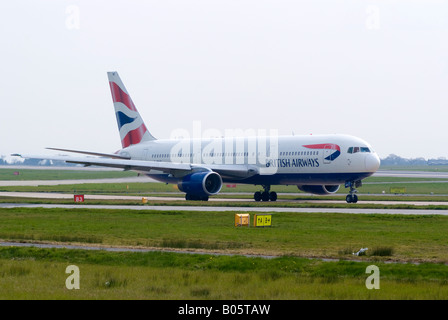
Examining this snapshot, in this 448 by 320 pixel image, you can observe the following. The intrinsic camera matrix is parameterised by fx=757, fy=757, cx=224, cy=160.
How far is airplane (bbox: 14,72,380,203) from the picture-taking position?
56.8 meters

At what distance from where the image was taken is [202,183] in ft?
191

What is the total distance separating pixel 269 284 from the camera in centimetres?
2052

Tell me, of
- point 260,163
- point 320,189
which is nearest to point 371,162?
point 320,189

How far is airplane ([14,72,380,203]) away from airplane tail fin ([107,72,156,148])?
10.0ft

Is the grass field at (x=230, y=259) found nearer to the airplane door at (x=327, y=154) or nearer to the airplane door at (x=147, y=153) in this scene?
the airplane door at (x=327, y=154)

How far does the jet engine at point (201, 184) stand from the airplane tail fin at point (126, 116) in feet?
47.7

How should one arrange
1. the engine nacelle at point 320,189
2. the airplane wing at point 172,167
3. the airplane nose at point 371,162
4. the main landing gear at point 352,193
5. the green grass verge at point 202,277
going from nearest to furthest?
the green grass verge at point 202,277 → the main landing gear at point 352,193 → the airplane nose at point 371,162 → the airplane wing at point 172,167 → the engine nacelle at point 320,189

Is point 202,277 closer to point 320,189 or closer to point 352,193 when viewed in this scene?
point 352,193

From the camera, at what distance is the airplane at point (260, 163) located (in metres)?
56.8

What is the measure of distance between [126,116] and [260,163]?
17546 mm

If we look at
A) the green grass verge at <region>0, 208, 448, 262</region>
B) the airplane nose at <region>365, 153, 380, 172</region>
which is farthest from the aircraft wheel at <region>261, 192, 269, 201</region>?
the green grass verge at <region>0, 208, 448, 262</region>

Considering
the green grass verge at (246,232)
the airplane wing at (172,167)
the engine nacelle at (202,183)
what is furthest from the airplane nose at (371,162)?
the green grass verge at (246,232)
